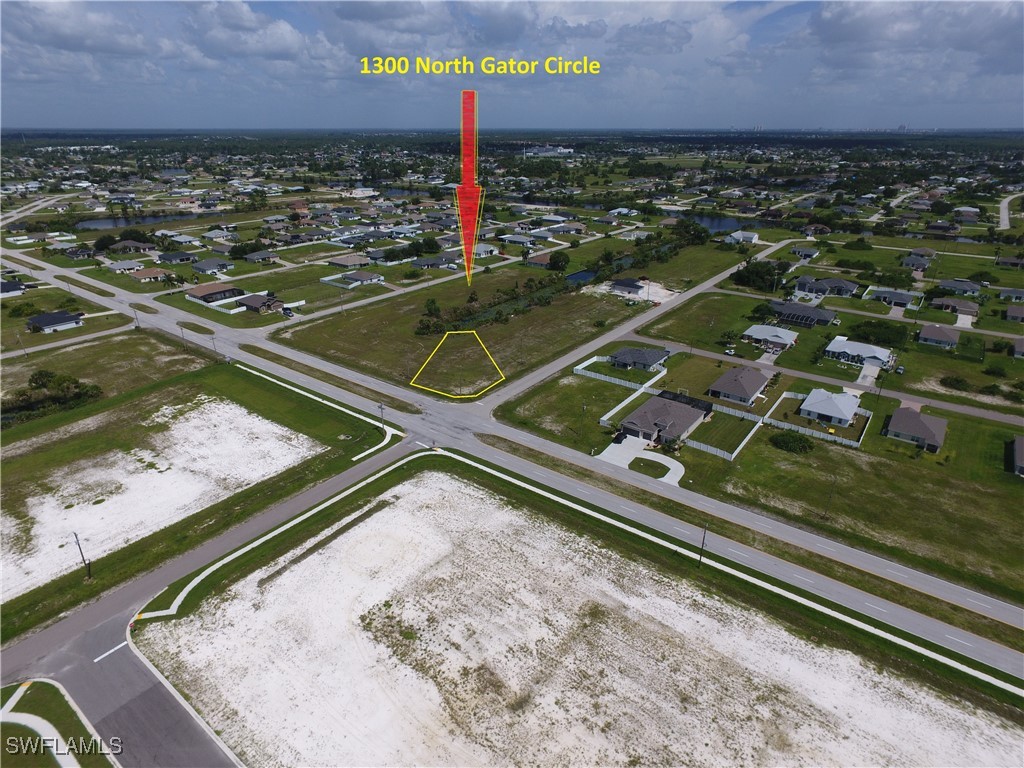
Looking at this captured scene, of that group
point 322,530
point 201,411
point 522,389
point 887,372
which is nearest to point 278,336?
point 201,411

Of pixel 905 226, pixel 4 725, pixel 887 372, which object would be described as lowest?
pixel 4 725

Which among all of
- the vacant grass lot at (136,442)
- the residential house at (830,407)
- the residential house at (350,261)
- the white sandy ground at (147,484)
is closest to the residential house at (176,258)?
the residential house at (350,261)

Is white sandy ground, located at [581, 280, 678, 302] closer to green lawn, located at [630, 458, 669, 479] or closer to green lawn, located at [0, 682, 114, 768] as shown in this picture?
green lawn, located at [630, 458, 669, 479]

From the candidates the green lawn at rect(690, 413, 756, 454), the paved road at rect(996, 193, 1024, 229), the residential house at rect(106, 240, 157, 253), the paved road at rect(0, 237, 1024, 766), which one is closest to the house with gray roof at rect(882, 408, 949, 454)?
the green lawn at rect(690, 413, 756, 454)

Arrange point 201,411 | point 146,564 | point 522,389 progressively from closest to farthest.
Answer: point 146,564, point 201,411, point 522,389

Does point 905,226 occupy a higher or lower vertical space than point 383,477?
higher

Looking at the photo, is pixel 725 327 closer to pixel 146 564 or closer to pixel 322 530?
pixel 322 530
